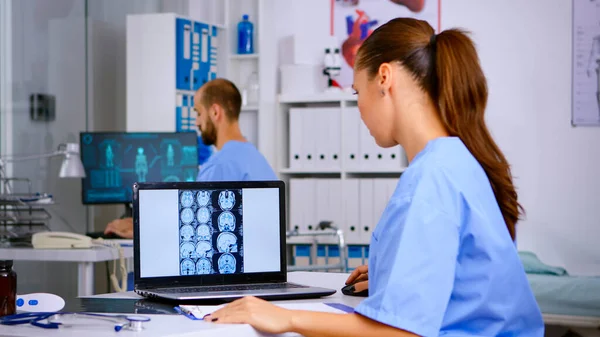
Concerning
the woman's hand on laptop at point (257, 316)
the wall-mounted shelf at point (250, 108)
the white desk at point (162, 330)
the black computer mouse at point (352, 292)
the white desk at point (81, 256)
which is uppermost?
the wall-mounted shelf at point (250, 108)

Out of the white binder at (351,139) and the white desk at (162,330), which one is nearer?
the white desk at (162,330)

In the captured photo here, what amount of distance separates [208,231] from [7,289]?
17.8 inches

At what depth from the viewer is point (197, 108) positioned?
3.72 metres

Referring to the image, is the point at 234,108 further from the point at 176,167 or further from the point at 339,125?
the point at 339,125

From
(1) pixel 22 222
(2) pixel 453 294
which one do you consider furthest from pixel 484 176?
(1) pixel 22 222

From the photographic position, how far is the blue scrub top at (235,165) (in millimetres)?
3426

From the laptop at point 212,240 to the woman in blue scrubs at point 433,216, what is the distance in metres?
0.35

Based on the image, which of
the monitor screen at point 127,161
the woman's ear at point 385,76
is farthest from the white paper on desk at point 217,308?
the monitor screen at point 127,161

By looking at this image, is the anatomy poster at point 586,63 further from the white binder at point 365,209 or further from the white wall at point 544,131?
the white binder at point 365,209

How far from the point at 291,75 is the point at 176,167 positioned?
136 cm

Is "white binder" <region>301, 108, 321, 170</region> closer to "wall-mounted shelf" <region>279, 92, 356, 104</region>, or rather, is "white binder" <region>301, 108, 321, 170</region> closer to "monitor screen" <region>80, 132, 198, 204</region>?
"wall-mounted shelf" <region>279, 92, 356, 104</region>

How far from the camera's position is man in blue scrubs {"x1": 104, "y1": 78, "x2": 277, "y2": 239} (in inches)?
135

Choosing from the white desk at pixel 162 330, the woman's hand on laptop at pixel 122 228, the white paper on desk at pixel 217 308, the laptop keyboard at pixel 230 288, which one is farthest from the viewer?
the woman's hand on laptop at pixel 122 228

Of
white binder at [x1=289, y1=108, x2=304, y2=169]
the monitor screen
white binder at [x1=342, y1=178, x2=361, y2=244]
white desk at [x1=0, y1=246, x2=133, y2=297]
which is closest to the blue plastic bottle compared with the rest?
white binder at [x1=289, y1=108, x2=304, y2=169]
